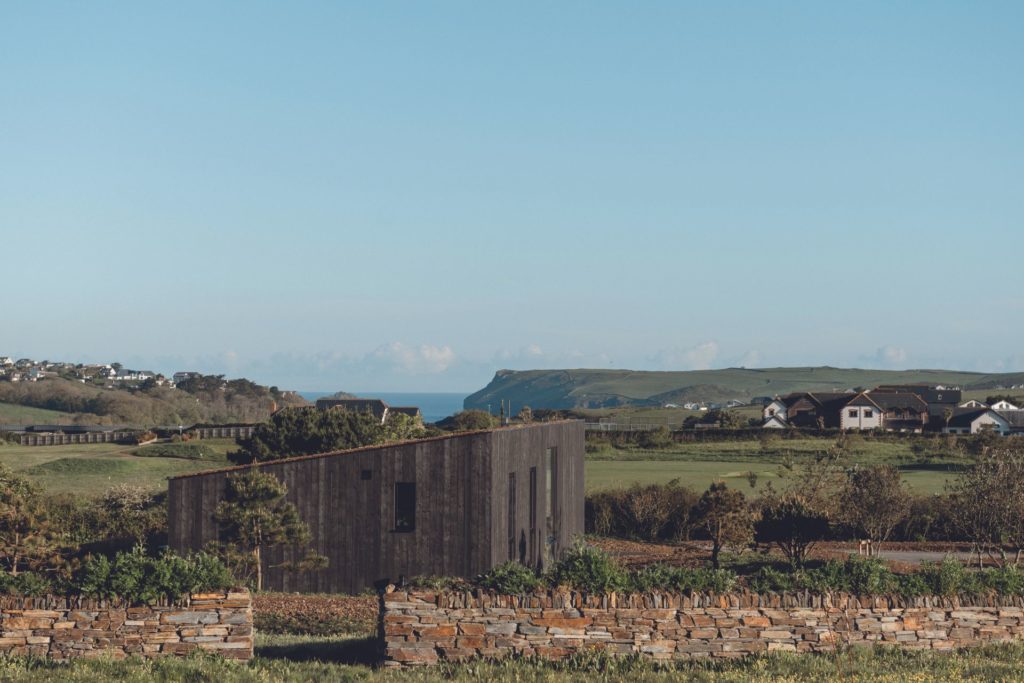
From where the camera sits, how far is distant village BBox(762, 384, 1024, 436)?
380 ft

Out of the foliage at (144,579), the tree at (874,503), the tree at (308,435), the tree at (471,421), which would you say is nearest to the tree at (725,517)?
the tree at (874,503)

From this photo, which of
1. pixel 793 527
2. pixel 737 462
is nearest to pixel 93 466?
pixel 737 462

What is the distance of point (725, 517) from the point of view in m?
34.2

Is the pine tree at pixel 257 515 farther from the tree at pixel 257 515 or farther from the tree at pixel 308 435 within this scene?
the tree at pixel 308 435

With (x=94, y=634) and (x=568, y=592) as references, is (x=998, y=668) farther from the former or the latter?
(x=94, y=634)

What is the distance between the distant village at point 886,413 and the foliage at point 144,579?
102m

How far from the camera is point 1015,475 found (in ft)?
109

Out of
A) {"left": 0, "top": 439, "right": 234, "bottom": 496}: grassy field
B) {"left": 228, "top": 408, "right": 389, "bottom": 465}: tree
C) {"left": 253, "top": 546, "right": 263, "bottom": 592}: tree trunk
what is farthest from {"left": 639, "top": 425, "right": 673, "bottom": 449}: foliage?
{"left": 253, "top": 546, "right": 263, "bottom": 592}: tree trunk

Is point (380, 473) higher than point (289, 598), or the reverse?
point (380, 473)

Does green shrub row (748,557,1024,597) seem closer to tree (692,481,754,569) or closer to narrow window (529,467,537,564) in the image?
narrow window (529,467,537,564)

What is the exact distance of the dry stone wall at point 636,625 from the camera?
14.9 metres

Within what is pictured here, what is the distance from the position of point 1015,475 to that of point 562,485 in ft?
44.0

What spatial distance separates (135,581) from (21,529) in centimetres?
1492

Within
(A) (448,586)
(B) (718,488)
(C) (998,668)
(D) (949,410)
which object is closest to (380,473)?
(B) (718,488)
